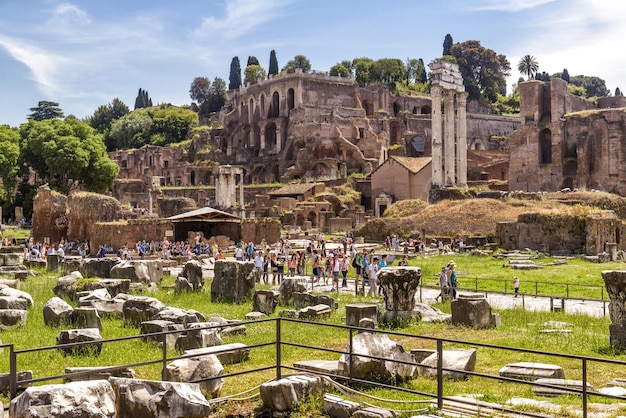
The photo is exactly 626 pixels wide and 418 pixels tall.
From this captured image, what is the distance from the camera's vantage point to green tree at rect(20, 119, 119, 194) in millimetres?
53844

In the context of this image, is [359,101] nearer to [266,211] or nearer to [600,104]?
[600,104]

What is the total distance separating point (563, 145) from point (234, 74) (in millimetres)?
71676

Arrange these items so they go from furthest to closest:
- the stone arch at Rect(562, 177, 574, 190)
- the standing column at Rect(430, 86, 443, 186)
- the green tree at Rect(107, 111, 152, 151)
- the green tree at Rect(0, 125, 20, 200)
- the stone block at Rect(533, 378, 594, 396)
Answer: the green tree at Rect(107, 111, 152, 151), the stone arch at Rect(562, 177, 574, 190), the standing column at Rect(430, 86, 443, 186), the green tree at Rect(0, 125, 20, 200), the stone block at Rect(533, 378, 594, 396)

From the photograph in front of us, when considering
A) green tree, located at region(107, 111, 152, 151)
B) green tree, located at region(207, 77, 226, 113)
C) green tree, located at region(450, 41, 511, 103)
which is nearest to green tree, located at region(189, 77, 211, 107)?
green tree, located at region(207, 77, 226, 113)

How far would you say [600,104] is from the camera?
254ft

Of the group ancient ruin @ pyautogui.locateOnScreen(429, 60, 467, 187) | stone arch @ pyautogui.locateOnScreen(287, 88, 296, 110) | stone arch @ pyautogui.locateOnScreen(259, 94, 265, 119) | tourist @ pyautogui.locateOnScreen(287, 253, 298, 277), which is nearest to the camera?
tourist @ pyautogui.locateOnScreen(287, 253, 298, 277)

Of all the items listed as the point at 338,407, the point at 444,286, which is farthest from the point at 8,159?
the point at 338,407

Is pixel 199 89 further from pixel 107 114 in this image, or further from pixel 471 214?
pixel 471 214

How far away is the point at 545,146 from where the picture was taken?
64.1 metres

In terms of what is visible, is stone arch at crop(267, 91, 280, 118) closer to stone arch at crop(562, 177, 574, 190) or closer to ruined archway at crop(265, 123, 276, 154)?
ruined archway at crop(265, 123, 276, 154)

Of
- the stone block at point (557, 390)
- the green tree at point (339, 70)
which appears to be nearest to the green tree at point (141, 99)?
the green tree at point (339, 70)

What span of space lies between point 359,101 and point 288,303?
71.3 meters

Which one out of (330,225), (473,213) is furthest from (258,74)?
(473,213)

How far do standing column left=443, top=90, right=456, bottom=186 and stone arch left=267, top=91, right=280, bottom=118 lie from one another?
115 ft
